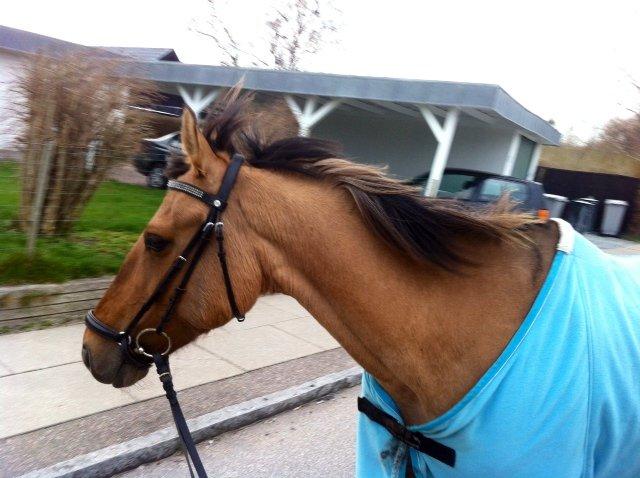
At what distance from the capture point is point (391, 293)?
163 cm

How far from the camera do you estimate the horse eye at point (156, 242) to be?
5.53 feet

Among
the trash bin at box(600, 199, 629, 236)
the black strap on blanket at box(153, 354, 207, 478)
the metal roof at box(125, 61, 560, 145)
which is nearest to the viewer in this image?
the black strap on blanket at box(153, 354, 207, 478)

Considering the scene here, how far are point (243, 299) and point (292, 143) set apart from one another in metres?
0.60

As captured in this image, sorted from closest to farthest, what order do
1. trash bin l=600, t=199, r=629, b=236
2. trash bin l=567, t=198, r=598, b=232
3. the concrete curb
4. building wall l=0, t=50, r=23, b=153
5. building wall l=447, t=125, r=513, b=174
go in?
the concrete curb, building wall l=0, t=50, r=23, b=153, building wall l=447, t=125, r=513, b=174, trash bin l=567, t=198, r=598, b=232, trash bin l=600, t=199, r=629, b=236

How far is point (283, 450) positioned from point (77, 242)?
13.1 feet

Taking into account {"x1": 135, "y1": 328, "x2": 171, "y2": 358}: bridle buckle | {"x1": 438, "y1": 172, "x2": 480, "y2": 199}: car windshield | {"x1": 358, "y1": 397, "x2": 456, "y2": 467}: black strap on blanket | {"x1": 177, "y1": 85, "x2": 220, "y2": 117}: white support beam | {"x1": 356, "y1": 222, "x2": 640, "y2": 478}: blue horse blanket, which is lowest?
{"x1": 358, "y1": 397, "x2": 456, "y2": 467}: black strap on blanket

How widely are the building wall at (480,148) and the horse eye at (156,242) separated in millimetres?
13304

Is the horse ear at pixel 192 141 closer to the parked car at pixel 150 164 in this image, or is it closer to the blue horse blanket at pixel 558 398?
the blue horse blanket at pixel 558 398

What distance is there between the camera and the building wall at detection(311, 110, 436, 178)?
1577cm

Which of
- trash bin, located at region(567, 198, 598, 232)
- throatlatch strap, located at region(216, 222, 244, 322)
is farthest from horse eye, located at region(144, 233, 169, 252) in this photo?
trash bin, located at region(567, 198, 598, 232)

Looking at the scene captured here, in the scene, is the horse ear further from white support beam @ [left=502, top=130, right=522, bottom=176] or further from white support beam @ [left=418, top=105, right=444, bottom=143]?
white support beam @ [left=502, top=130, right=522, bottom=176]

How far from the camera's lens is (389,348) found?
1.61 meters

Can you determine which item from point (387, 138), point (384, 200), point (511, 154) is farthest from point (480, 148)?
point (384, 200)

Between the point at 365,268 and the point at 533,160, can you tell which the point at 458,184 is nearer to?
the point at 365,268
